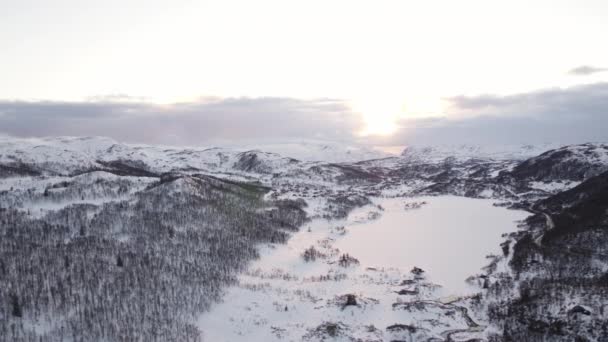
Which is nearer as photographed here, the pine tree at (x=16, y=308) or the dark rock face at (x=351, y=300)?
the pine tree at (x=16, y=308)

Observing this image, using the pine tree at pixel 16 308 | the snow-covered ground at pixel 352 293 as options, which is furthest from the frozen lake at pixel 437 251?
the pine tree at pixel 16 308

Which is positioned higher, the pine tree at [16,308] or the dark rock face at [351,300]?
the pine tree at [16,308]

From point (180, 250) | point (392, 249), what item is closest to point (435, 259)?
point (392, 249)

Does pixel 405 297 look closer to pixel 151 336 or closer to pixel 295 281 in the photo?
pixel 295 281

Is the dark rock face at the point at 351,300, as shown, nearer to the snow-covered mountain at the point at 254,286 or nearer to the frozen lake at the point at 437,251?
the snow-covered mountain at the point at 254,286

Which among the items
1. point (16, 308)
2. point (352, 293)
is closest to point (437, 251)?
point (352, 293)

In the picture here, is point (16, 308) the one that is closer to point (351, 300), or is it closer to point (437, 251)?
point (351, 300)

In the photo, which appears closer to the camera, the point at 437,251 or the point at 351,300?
the point at 351,300

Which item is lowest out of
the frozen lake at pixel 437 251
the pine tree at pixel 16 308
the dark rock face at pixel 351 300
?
the frozen lake at pixel 437 251

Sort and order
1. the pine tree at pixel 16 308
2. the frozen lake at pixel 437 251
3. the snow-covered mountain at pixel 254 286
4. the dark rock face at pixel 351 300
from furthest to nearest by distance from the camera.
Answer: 1. the frozen lake at pixel 437 251
2. the dark rock face at pixel 351 300
3. the pine tree at pixel 16 308
4. the snow-covered mountain at pixel 254 286
